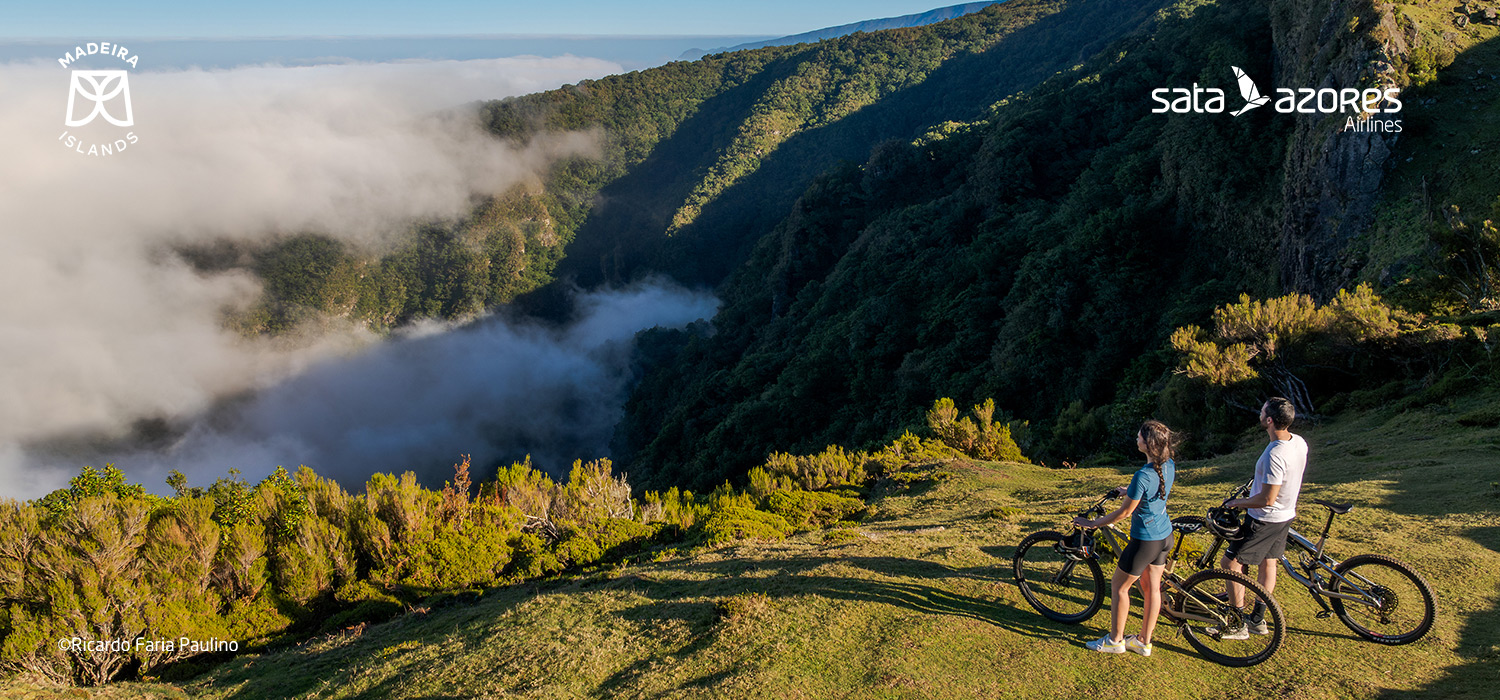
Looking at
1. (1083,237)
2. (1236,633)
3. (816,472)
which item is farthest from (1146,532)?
(1083,237)

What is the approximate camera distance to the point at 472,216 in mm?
169875

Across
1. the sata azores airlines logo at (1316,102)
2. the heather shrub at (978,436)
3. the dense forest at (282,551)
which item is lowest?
Answer: the heather shrub at (978,436)

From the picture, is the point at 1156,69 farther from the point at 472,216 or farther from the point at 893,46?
the point at 472,216

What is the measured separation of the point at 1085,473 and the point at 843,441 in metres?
28.3

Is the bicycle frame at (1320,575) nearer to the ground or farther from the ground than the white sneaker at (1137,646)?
farther from the ground

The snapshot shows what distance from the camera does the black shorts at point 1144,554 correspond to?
6012mm

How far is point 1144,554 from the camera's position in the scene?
6.04 meters

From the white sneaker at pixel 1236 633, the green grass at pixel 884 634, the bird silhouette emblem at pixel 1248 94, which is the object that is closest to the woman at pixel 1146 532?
the green grass at pixel 884 634

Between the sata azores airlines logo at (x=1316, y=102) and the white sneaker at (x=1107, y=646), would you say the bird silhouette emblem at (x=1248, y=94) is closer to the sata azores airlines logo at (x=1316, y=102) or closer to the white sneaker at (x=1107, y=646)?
the sata azores airlines logo at (x=1316, y=102)

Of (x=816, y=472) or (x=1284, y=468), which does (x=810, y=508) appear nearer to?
(x=816, y=472)

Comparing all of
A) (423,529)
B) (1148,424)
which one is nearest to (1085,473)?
(1148,424)

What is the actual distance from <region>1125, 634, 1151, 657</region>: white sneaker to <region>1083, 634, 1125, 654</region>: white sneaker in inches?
2.0

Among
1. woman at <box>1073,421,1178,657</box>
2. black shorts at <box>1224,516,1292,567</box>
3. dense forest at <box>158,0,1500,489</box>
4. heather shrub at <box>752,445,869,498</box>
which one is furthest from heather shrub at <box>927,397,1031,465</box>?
woman at <box>1073,421,1178,657</box>

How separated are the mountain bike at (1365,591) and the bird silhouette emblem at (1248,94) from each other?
35.3m
